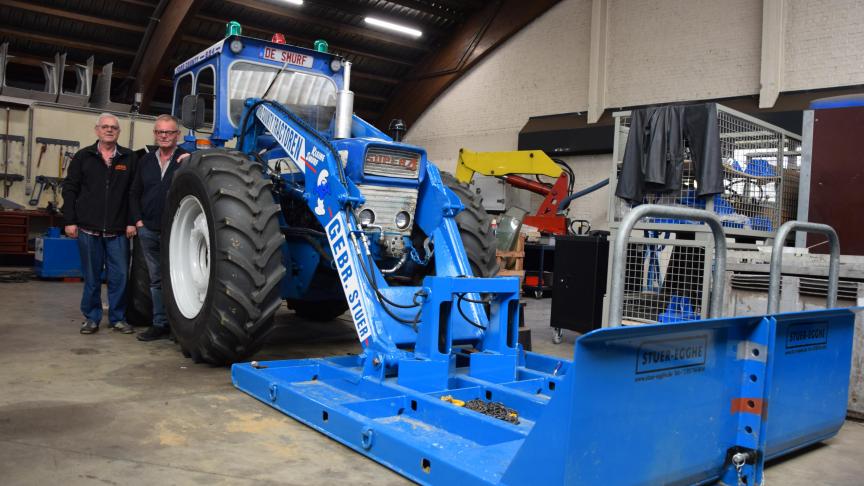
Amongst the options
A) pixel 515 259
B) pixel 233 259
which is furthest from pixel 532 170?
pixel 233 259

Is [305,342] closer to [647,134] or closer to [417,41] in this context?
[647,134]

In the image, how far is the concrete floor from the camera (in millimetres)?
2672

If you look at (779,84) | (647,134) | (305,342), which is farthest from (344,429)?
(779,84)

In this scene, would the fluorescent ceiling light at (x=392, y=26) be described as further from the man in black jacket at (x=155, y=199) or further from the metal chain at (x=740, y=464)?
the metal chain at (x=740, y=464)

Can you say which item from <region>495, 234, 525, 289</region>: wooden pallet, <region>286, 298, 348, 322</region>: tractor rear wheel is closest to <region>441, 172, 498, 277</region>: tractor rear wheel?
<region>286, 298, 348, 322</region>: tractor rear wheel

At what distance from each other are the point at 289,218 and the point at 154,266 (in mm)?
1195

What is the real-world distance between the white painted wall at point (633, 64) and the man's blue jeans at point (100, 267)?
31.1 feet

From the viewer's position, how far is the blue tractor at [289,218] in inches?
159

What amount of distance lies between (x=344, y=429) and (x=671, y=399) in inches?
55.6

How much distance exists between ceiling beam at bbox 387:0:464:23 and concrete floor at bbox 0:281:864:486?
12760 mm

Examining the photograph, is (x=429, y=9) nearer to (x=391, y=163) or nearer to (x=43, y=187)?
(x=43, y=187)

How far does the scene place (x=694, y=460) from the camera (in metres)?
2.57

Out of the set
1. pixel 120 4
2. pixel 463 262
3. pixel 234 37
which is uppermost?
pixel 120 4

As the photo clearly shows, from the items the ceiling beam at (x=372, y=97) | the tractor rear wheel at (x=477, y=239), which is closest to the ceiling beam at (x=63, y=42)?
the ceiling beam at (x=372, y=97)
